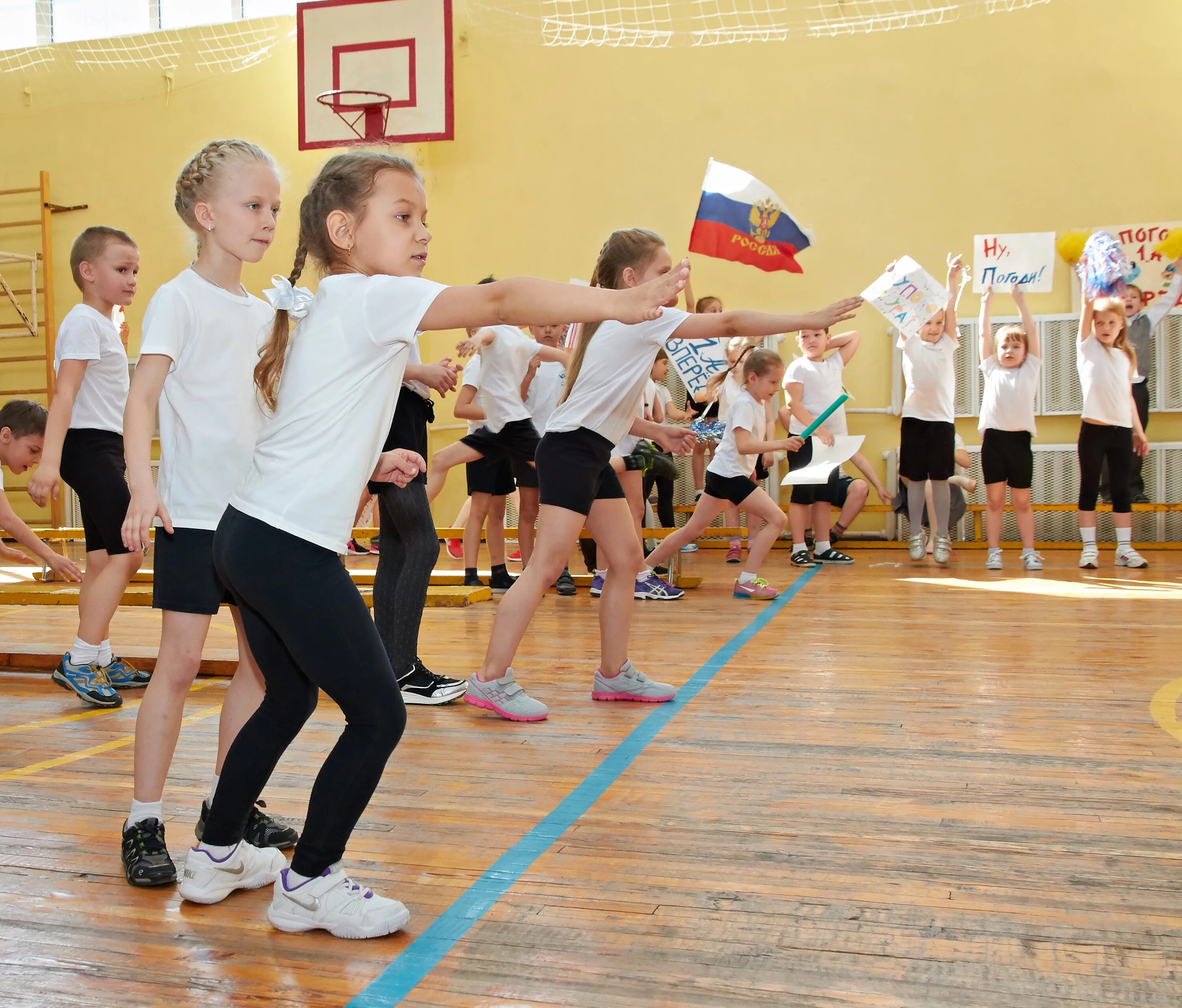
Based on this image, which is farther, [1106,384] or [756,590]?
[1106,384]

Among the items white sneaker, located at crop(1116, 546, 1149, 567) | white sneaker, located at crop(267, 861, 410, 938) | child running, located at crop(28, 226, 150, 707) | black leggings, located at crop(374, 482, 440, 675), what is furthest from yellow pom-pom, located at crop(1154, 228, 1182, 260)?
white sneaker, located at crop(267, 861, 410, 938)

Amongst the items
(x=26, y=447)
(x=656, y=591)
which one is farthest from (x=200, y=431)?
(x=656, y=591)

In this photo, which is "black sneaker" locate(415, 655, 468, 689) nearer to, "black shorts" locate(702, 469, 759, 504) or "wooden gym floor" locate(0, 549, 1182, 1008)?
"wooden gym floor" locate(0, 549, 1182, 1008)

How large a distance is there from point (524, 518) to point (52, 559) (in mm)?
2855

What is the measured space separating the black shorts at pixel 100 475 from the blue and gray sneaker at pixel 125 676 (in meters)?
0.56

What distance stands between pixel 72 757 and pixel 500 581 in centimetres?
338

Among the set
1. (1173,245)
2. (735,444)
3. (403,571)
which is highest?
(1173,245)

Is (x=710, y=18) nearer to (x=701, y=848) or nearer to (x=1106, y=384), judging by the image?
(x=1106, y=384)

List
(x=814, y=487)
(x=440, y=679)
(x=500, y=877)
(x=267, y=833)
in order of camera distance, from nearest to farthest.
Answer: (x=500, y=877) → (x=267, y=833) → (x=440, y=679) → (x=814, y=487)

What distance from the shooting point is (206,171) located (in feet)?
6.72

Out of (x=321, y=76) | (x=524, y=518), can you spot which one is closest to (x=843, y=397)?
(x=524, y=518)

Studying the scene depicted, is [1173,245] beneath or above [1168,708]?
above

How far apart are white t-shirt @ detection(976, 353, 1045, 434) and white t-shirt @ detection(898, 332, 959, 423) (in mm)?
290

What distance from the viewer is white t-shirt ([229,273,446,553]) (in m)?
1.61
